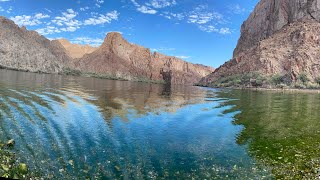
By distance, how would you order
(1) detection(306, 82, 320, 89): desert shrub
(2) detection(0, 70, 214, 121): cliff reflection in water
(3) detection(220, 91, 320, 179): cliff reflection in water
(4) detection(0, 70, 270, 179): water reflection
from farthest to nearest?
(1) detection(306, 82, 320, 89): desert shrub → (2) detection(0, 70, 214, 121): cliff reflection in water → (3) detection(220, 91, 320, 179): cliff reflection in water → (4) detection(0, 70, 270, 179): water reflection

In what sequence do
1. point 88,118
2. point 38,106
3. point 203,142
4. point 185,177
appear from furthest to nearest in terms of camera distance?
1. point 38,106
2. point 88,118
3. point 203,142
4. point 185,177

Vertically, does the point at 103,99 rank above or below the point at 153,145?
above

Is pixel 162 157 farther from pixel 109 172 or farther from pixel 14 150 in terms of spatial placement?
pixel 14 150

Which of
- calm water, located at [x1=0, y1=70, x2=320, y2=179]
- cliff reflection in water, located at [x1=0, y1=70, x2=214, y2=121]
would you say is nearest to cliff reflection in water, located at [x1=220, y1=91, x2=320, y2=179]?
calm water, located at [x1=0, y1=70, x2=320, y2=179]

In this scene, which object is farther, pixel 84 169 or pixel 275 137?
pixel 275 137

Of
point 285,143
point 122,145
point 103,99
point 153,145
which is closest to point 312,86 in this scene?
point 103,99

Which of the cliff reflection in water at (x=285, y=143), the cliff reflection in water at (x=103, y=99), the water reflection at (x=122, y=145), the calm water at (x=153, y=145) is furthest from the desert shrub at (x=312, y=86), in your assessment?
the water reflection at (x=122, y=145)

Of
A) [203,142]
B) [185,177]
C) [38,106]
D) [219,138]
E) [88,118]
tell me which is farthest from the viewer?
[38,106]

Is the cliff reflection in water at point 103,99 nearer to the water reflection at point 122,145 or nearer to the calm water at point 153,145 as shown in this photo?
the water reflection at point 122,145

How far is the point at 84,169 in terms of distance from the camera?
62.9 feet

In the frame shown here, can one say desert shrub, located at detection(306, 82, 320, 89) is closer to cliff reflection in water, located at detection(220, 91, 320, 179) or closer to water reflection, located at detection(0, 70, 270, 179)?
cliff reflection in water, located at detection(220, 91, 320, 179)

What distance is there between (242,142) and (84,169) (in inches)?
603

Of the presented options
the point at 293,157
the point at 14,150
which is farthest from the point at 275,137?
the point at 14,150

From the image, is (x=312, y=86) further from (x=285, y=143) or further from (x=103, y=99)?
(x=285, y=143)
